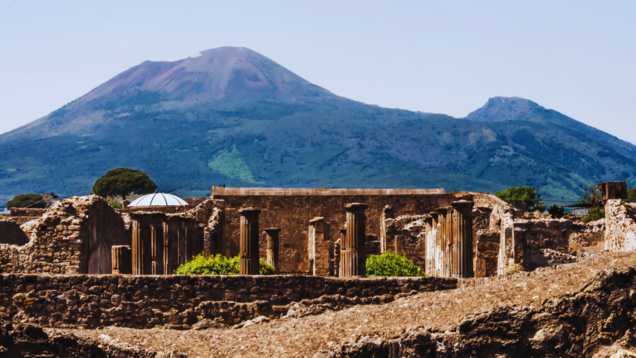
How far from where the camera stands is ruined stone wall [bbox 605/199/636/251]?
14977mm

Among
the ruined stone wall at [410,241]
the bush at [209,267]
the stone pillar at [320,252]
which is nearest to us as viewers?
the bush at [209,267]

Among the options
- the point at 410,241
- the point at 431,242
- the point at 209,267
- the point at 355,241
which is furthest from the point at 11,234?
the point at 431,242

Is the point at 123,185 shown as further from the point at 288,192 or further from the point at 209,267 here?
the point at 209,267

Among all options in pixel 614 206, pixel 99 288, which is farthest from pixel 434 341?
pixel 614 206

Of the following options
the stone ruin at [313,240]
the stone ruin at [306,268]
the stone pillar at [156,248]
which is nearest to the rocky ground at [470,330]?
the stone ruin at [306,268]

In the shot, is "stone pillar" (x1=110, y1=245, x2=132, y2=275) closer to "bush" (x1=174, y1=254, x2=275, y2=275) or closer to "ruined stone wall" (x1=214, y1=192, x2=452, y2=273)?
"bush" (x1=174, y1=254, x2=275, y2=275)

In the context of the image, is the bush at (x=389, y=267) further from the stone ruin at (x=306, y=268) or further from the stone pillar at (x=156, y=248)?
the stone pillar at (x=156, y=248)

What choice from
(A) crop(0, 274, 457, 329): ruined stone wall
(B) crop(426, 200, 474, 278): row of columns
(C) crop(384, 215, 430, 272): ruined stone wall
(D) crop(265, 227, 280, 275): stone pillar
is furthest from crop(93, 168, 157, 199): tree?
(A) crop(0, 274, 457, 329): ruined stone wall

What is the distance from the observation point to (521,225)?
714 inches

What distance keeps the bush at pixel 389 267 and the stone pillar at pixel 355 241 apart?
1.89 feet

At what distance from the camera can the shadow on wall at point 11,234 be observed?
21.1 metres

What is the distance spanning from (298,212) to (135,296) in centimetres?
1978

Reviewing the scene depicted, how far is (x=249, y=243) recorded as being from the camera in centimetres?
1591

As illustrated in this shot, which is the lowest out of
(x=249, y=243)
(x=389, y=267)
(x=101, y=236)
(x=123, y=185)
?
(x=389, y=267)
